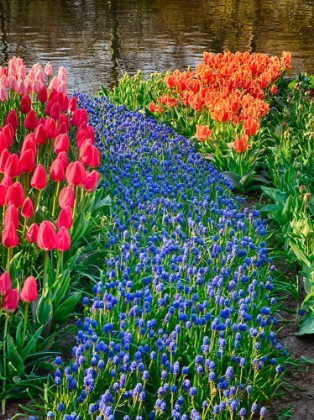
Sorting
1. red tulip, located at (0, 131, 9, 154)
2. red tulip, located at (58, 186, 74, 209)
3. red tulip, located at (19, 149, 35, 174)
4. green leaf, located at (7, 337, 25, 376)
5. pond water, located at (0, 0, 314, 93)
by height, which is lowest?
green leaf, located at (7, 337, 25, 376)

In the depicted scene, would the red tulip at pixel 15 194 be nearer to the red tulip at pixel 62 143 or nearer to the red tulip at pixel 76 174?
the red tulip at pixel 76 174

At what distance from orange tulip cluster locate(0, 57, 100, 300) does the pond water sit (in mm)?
5413

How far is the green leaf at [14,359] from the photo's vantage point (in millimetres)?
2814

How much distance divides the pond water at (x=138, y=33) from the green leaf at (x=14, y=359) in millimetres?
8270

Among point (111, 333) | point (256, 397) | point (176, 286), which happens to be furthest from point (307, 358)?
point (111, 333)

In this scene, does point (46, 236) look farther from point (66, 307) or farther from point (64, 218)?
point (66, 307)

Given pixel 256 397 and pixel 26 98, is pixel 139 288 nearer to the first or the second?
pixel 256 397

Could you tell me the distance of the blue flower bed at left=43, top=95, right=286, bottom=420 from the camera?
2.63m

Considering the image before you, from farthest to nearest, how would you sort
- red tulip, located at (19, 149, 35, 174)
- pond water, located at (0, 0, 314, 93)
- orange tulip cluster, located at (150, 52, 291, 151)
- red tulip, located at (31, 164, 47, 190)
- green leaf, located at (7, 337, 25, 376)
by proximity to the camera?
pond water, located at (0, 0, 314, 93)
orange tulip cluster, located at (150, 52, 291, 151)
red tulip, located at (19, 149, 35, 174)
red tulip, located at (31, 164, 47, 190)
green leaf, located at (7, 337, 25, 376)

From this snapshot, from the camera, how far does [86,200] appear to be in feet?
14.1

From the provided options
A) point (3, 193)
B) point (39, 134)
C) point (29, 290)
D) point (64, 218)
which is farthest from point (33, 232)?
point (39, 134)

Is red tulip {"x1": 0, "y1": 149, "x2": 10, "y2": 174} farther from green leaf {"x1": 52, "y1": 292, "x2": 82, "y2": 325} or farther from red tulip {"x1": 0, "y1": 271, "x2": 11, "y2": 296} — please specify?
red tulip {"x1": 0, "y1": 271, "x2": 11, "y2": 296}

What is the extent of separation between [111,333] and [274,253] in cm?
173

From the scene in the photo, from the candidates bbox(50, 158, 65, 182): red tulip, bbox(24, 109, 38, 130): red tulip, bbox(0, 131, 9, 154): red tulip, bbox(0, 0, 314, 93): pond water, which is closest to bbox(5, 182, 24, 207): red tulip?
bbox(50, 158, 65, 182): red tulip
